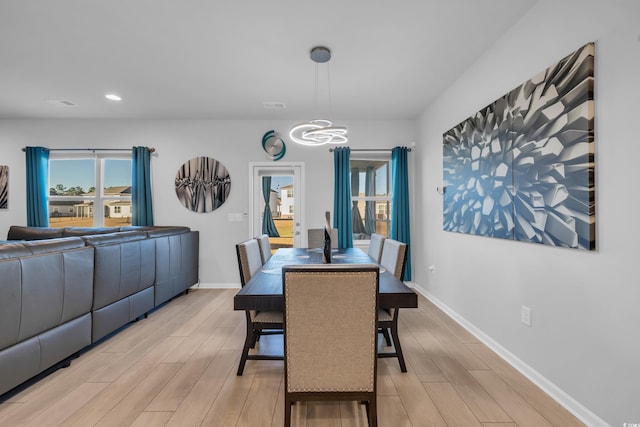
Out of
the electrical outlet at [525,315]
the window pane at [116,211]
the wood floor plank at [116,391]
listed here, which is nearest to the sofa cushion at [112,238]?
the wood floor plank at [116,391]

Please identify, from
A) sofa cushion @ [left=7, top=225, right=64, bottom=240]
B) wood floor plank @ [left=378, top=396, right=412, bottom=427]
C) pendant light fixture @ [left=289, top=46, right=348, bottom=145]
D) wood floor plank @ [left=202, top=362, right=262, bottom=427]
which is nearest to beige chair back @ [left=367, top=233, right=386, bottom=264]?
pendant light fixture @ [left=289, top=46, right=348, bottom=145]

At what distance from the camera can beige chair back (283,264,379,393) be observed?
132 cm

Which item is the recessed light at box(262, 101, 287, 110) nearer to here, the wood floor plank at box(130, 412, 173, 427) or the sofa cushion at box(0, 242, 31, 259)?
the sofa cushion at box(0, 242, 31, 259)

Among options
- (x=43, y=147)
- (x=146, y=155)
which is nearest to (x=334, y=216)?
(x=146, y=155)

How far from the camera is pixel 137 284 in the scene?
2.98 m

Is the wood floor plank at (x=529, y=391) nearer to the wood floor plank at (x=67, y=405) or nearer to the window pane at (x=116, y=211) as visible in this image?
the wood floor plank at (x=67, y=405)

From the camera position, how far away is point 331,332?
4.47 ft

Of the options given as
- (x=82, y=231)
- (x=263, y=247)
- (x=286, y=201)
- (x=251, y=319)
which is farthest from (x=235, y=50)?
(x=82, y=231)

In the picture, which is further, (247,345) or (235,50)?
(235,50)

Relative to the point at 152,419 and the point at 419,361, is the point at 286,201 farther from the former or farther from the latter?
the point at 152,419

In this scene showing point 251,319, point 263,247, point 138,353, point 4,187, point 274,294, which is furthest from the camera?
point 4,187

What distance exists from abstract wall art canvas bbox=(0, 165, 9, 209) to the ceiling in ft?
3.30

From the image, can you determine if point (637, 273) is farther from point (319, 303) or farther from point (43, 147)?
point (43, 147)

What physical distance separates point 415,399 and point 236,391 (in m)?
1.12
